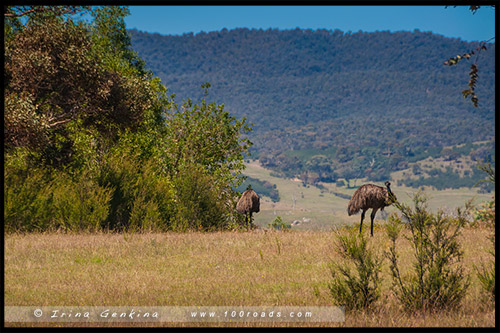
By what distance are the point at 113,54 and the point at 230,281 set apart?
27165 mm

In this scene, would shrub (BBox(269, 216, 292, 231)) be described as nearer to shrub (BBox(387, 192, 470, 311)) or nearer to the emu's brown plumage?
the emu's brown plumage

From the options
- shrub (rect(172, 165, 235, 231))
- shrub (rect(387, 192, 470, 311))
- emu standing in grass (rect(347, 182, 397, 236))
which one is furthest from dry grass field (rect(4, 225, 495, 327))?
shrub (rect(172, 165, 235, 231))

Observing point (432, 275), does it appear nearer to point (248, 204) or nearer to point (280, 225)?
point (248, 204)

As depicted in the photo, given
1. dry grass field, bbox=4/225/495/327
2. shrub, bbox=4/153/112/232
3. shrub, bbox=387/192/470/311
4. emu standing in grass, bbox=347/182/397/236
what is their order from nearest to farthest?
shrub, bbox=387/192/470/311 → dry grass field, bbox=4/225/495/327 → emu standing in grass, bbox=347/182/397/236 → shrub, bbox=4/153/112/232

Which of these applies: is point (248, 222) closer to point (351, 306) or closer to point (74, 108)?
point (74, 108)

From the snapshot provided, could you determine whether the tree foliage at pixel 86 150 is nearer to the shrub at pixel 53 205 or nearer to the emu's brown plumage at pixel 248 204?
the shrub at pixel 53 205

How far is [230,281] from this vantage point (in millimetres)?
11406

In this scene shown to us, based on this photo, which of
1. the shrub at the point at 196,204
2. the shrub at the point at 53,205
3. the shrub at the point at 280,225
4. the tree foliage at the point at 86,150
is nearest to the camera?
the tree foliage at the point at 86,150

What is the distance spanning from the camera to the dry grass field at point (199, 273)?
30.2 ft

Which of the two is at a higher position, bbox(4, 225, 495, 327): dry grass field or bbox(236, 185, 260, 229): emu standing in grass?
bbox(236, 185, 260, 229): emu standing in grass

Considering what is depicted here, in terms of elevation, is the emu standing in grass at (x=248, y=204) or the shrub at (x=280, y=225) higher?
the emu standing in grass at (x=248, y=204)

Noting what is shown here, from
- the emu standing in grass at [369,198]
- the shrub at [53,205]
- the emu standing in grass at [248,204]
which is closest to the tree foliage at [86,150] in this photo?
the shrub at [53,205]

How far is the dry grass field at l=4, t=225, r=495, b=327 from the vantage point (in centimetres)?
920
